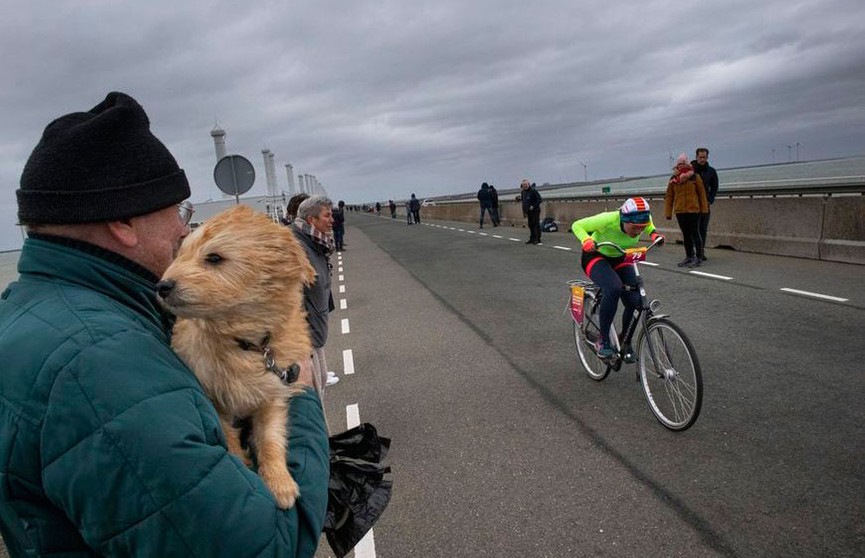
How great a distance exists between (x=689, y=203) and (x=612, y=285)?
7.84 m

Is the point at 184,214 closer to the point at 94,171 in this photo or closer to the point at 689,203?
the point at 94,171

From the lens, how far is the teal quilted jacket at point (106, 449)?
1.07 meters

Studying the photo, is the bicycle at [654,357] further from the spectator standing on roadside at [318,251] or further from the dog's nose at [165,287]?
the dog's nose at [165,287]

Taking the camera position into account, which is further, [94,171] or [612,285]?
[612,285]

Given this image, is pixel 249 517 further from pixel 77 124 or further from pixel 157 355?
pixel 77 124

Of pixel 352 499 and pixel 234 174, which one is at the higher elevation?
pixel 234 174

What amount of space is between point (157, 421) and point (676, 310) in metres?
8.66

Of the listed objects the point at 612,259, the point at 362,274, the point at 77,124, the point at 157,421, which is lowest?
the point at 362,274

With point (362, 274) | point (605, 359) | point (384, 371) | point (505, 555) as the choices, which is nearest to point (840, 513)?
point (505, 555)

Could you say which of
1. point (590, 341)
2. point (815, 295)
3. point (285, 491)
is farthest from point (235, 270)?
point (815, 295)

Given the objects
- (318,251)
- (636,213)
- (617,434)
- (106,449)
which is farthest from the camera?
(636,213)

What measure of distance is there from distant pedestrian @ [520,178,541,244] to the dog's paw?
62.8 ft

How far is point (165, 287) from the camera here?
5.08 ft

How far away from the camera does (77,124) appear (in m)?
1.34
